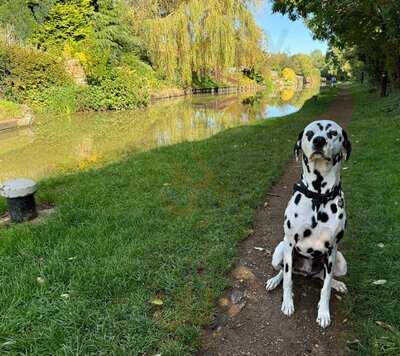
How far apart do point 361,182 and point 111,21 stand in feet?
82.0

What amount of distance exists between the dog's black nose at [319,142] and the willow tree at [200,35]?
69.1 feet

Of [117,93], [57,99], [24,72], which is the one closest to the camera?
[24,72]

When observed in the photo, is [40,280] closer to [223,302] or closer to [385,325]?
[223,302]

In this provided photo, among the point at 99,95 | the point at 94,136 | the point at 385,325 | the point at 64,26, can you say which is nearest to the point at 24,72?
the point at 99,95

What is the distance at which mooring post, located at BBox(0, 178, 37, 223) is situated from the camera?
4.32m

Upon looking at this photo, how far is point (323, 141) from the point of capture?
2.34 meters

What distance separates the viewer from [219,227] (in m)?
4.19

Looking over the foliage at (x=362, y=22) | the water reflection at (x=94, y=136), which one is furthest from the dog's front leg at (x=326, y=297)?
the foliage at (x=362, y=22)

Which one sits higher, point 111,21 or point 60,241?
point 111,21

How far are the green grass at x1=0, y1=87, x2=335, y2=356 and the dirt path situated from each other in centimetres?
13

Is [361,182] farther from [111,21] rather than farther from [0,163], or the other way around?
[111,21]

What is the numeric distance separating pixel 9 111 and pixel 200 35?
12.1m

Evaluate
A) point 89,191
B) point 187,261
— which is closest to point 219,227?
point 187,261

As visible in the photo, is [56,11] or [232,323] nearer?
[232,323]
